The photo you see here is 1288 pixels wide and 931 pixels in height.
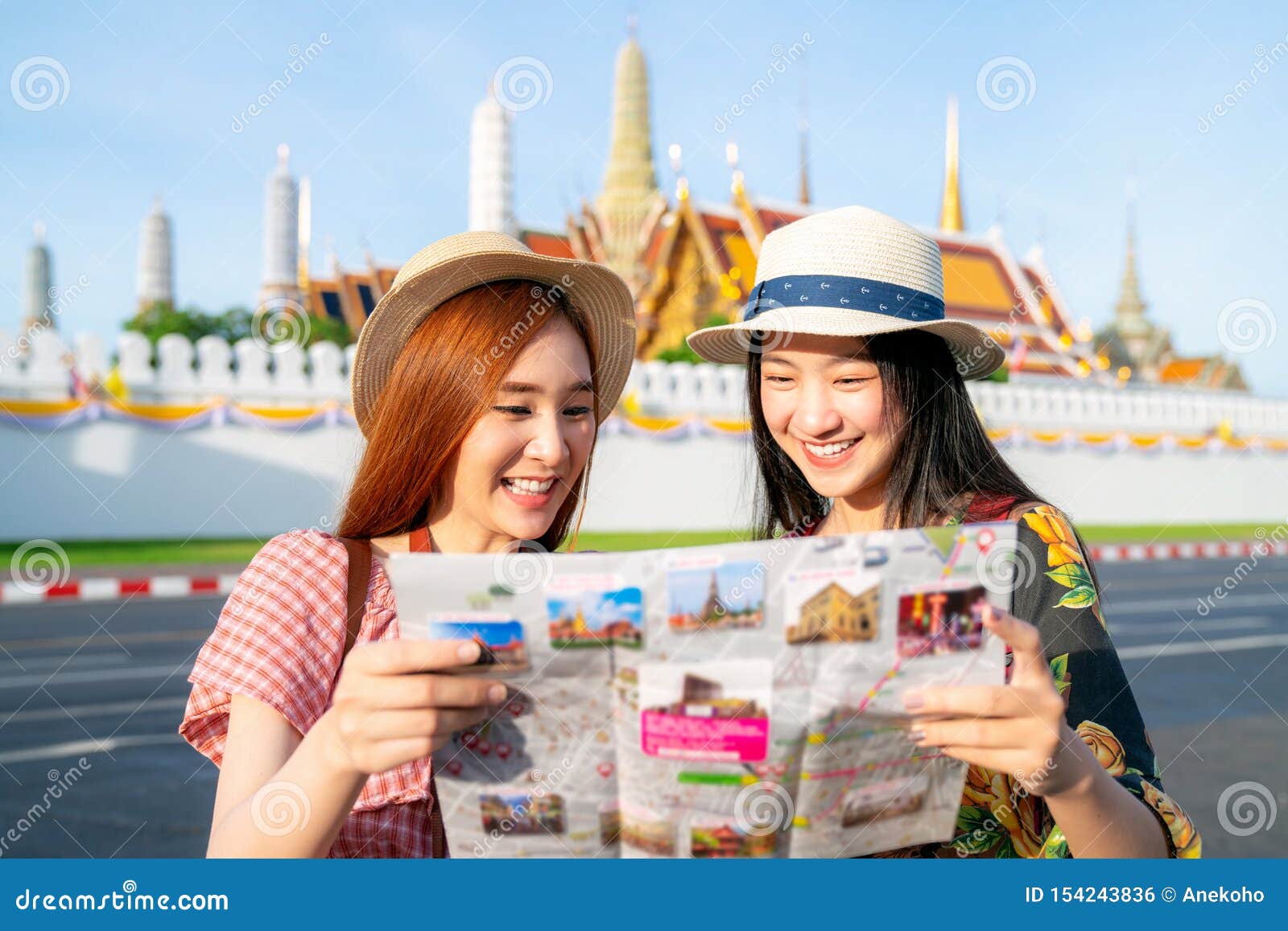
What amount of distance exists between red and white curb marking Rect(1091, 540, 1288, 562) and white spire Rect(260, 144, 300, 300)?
104ft

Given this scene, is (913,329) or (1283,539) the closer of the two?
(913,329)

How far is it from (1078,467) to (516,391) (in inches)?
749

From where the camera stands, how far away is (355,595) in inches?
62.1

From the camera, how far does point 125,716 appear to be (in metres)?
5.70

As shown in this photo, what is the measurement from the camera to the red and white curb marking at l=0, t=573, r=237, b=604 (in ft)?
31.2

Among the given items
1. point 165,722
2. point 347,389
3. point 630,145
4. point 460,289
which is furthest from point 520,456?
point 630,145

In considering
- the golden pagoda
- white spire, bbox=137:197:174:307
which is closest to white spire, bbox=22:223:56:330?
white spire, bbox=137:197:174:307

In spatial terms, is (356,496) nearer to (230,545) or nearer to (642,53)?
(230,545)

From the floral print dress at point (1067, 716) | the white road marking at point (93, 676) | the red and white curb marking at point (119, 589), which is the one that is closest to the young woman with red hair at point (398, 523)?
the floral print dress at point (1067, 716)

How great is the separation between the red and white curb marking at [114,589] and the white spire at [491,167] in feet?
53.1

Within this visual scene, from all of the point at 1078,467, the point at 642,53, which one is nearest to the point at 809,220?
the point at 1078,467

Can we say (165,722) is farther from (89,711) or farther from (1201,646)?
(1201,646)

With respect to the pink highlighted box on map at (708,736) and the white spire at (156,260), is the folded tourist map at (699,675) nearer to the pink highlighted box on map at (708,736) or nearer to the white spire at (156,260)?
the pink highlighted box on map at (708,736)

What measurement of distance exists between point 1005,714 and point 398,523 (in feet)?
2.94
